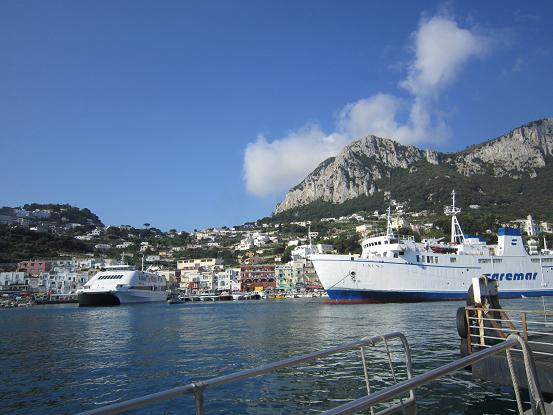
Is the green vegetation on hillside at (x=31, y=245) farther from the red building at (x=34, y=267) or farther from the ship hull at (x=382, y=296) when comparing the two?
the ship hull at (x=382, y=296)

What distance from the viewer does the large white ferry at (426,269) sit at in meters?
51.4

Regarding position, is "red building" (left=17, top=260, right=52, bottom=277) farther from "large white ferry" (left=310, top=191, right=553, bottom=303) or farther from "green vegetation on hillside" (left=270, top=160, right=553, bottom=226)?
"green vegetation on hillside" (left=270, top=160, right=553, bottom=226)

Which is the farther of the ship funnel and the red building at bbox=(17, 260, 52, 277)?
the red building at bbox=(17, 260, 52, 277)

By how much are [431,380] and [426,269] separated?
→ 53150 millimetres

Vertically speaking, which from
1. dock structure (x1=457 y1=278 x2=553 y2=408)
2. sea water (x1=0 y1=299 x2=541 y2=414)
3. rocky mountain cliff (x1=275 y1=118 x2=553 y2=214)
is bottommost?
sea water (x1=0 y1=299 x2=541 y2=414)

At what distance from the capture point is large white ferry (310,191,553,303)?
51406mm

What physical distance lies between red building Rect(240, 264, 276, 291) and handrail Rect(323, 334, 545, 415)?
4637 inches

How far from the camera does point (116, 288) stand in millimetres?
79688

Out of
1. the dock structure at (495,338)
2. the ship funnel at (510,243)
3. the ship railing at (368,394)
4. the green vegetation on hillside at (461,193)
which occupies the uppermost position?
the green vegetation on hillside at (461,193)

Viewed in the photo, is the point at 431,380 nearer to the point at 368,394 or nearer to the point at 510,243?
the point at 368,394

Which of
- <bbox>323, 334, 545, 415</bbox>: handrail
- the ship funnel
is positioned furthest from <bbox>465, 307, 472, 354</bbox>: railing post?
the ship funnel

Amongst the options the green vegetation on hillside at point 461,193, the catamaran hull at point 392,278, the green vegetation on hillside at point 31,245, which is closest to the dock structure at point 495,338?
the catamaran hull at point 392,278

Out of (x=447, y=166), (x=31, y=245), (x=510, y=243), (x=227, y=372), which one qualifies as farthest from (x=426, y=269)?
(x=447, y=166)

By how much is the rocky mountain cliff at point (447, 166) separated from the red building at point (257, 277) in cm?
6999
